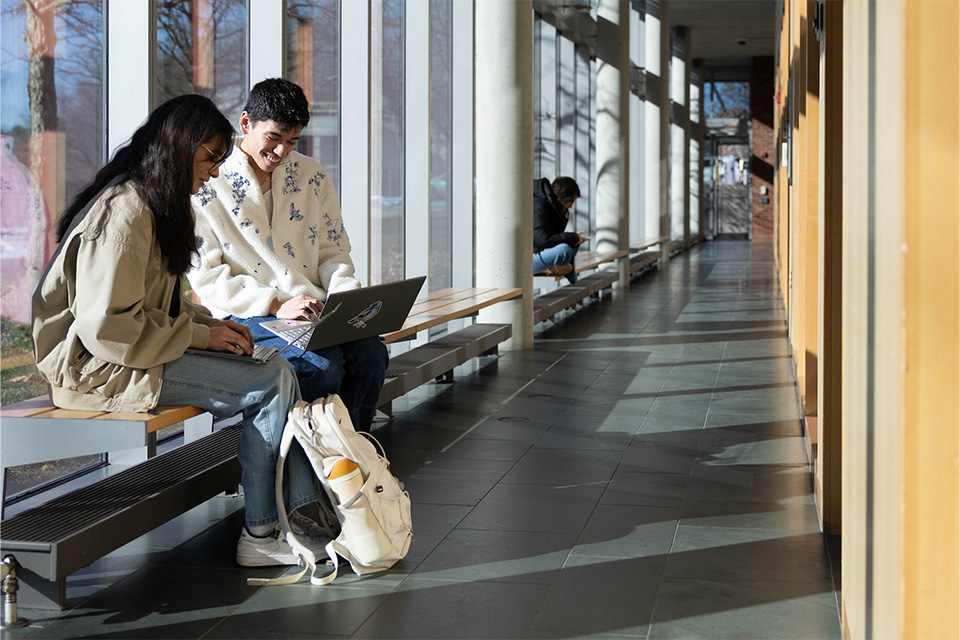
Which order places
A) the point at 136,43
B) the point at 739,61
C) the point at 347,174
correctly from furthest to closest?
the point at 739,61 < the point at 347,174 < the point at 136,43

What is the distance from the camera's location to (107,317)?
2.76 meters

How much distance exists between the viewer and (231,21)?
5.40m

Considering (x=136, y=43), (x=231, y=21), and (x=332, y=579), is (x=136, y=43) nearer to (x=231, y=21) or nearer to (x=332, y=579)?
(x=231, y=21)

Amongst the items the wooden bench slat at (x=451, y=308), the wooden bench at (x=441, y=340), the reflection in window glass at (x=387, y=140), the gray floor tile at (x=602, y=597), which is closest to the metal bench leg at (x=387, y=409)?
the wooden bench at (x=441, y=340)

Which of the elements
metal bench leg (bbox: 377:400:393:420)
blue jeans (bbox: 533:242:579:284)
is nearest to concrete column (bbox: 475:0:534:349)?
blue jeans (bbox: 533:242:579:284)

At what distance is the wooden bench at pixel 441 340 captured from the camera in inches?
204

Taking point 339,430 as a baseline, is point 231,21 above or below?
above

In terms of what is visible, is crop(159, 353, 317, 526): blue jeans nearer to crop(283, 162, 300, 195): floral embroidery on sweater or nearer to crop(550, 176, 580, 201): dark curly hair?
crop(283, 162, 300, 195): floral embroidery on sweater

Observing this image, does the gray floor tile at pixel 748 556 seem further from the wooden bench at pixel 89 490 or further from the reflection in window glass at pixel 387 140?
the reflection in window glass at pixel 387 140

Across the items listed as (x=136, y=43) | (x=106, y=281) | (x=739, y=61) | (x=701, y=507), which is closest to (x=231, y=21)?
(x=136, y=43)

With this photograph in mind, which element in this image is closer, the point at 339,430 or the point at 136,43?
the point at 339,430

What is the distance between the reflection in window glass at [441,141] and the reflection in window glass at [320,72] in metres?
2.14

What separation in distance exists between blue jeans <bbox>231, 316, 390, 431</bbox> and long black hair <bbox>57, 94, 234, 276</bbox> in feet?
2.19

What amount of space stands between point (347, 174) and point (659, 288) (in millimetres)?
8024
